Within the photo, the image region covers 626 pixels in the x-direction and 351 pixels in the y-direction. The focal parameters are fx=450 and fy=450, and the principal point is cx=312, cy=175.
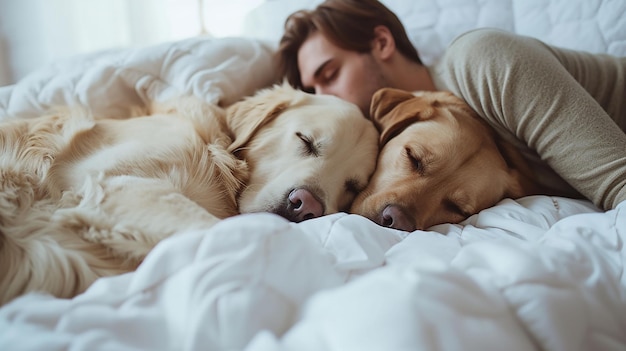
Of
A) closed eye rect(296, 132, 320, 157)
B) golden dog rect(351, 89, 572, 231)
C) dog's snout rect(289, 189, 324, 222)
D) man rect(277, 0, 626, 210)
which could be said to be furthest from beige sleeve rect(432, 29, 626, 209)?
dog's snout rect(289, 189, 324, 222)

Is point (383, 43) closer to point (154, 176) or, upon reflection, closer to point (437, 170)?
point (437, 170)

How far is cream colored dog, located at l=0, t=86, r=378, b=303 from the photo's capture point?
978 mm

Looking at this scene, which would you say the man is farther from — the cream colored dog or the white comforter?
the white comforter

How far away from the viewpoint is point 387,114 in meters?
1.73

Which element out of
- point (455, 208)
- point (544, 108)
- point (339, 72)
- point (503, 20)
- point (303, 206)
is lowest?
point (455, 208)

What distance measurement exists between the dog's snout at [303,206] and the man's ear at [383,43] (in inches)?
45.9

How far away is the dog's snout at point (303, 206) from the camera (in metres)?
1.31

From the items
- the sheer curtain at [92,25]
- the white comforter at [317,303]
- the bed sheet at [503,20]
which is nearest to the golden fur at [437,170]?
the white comforter at [317,303]

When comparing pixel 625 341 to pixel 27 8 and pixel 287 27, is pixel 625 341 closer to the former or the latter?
pixel 287 27

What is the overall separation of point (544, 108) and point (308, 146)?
79cm

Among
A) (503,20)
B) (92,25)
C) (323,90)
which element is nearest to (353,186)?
(323,90)

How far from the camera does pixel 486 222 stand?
1353 mm

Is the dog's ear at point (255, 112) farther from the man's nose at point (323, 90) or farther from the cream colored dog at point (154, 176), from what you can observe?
the man's nose at point (323, 90)

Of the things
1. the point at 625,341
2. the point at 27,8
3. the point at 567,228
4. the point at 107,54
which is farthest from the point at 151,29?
the point at 625,341
